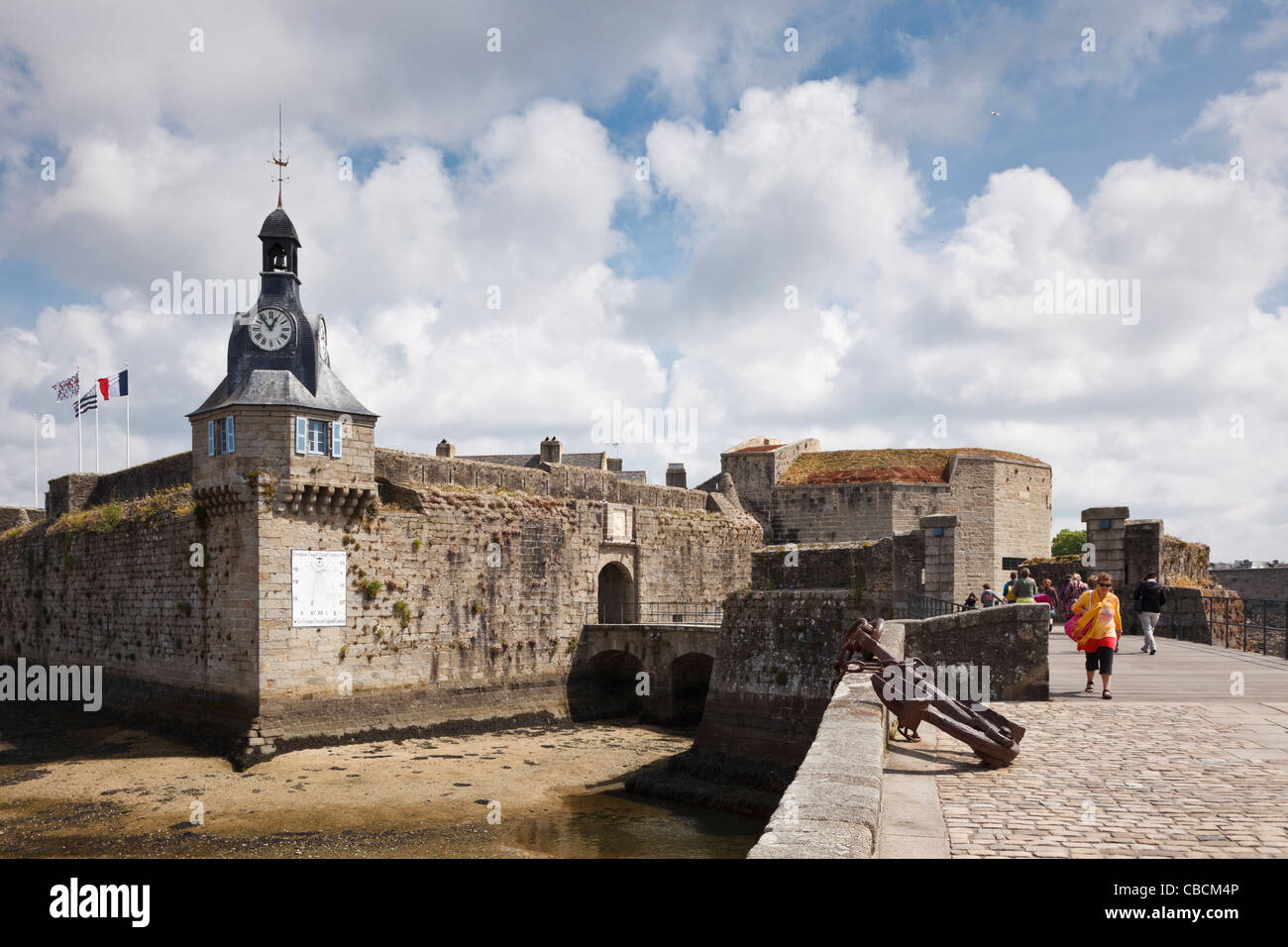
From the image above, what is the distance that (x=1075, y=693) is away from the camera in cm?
1076

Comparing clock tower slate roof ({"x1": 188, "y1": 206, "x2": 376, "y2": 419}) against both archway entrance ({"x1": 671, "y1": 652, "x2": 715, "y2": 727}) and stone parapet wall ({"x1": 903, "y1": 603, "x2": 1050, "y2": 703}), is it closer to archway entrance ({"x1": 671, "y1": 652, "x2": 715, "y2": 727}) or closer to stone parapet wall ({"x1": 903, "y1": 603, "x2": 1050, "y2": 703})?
A: archway entrance ({"x1": 671, "y1": 652, "x2": 715, "y2": 727})

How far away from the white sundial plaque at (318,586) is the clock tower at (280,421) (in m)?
0.99

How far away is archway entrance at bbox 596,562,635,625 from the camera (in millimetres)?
29844

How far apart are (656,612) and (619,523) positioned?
3.10 m

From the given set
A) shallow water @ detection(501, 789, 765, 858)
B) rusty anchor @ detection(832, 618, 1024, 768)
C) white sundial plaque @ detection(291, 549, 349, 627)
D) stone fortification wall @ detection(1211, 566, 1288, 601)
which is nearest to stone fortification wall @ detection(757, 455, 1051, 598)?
stone fortification wall @ detection(1211, 566, 1288, 601)

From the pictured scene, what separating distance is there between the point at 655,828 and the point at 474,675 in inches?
329

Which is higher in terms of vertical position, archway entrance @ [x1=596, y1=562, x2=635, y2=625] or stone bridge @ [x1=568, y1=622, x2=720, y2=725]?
archway entrance @ [x1=596, y1=562, x2=635, y2=625]

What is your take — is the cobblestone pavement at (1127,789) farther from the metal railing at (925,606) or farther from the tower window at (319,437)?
the tower window at (319,437)

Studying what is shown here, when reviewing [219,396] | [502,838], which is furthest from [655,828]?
[219,396]

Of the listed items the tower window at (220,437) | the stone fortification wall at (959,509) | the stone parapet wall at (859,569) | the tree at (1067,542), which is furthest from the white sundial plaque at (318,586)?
the tree at (1067,542)

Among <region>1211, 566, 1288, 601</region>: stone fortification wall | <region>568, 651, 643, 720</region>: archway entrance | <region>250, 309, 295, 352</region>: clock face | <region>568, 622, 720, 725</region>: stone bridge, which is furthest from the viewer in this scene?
<region>1211, 566, 1288, 601</region>: stone fortification wall

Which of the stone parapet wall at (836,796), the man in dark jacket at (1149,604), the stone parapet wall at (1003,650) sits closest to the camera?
the stone parapet wall at (836,796)

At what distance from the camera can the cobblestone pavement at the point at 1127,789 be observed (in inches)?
208

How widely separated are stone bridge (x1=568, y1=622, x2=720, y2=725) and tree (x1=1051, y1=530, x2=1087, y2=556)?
48.6 m
